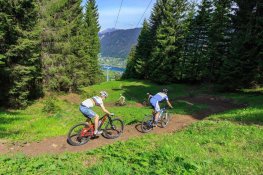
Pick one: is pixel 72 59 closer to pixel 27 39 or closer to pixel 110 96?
pixel 110 96

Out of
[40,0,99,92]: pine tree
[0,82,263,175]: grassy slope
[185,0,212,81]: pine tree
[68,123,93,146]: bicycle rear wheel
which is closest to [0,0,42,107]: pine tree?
[40,0,99,92]: pine tree

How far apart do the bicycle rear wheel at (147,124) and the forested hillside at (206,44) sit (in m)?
18.8

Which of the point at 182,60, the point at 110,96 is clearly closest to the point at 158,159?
the point at 110,96

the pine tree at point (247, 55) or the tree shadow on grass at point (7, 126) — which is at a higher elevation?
the pine tree at point (247, 55)

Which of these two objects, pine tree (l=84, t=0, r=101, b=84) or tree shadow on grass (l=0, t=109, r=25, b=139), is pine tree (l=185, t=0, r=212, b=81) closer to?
pine tree (l=84, t=0, r=101, b=84)

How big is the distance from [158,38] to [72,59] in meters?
20.5

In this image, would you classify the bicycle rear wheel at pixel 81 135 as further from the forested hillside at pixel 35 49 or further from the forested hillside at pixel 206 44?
the forested hillside at pixel 206 44

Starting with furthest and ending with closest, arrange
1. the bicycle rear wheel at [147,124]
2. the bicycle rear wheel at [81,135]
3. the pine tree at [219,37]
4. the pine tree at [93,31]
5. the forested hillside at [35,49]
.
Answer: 1. the pine tree at [93,31]
2. the pine tree at [219,37]
3. the forested hillside at [35,49]
4. the bicycle rear wheel at [147,124]
5. the bicycle rear wheel at [81,135]

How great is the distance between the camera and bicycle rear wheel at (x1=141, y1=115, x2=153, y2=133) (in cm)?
1644

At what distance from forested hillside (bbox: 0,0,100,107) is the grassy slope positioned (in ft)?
39.3

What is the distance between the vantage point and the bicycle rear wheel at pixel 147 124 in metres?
16.4

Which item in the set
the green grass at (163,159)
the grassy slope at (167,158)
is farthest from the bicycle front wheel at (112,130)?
the green grass at (163,159)

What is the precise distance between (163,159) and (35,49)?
22195 mm

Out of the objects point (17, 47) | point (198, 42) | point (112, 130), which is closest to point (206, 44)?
point (198, 42)
